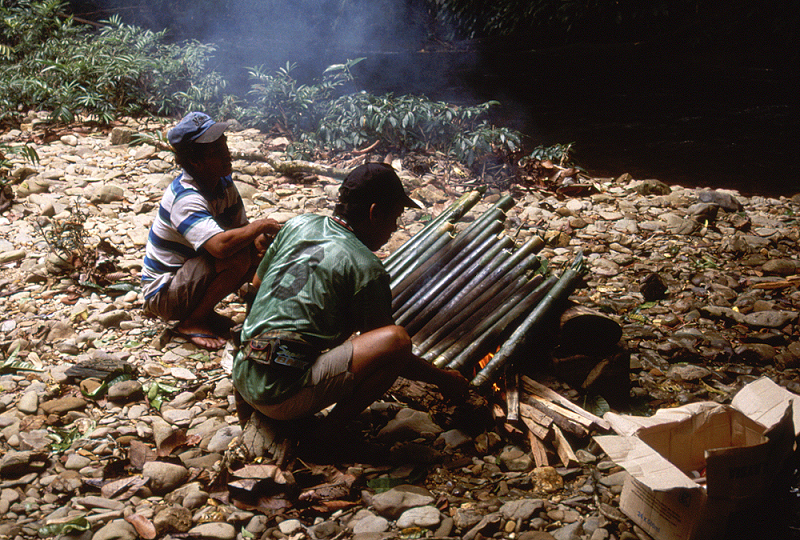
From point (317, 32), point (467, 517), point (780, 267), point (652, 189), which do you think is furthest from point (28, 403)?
point (317, 32)

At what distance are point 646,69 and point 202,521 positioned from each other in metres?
10.3

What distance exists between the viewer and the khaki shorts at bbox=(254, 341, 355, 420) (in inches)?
86.0

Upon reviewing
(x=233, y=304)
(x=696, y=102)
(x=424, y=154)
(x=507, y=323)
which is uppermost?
(x=696, y=102)

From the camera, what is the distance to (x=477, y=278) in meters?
3.21

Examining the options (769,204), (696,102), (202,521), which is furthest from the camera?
(696,102)

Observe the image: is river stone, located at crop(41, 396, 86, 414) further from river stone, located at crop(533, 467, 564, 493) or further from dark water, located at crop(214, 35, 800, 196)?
dark water, located at crop(214, 35, 800, 196)

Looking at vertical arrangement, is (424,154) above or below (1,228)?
above

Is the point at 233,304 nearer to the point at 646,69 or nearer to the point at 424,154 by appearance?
the point at 424,154

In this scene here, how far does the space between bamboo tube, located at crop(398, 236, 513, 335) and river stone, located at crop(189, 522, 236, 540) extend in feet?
4.68

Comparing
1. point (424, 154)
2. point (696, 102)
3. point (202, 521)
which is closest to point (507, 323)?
point (202, 521)

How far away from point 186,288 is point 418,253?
4.66 feet

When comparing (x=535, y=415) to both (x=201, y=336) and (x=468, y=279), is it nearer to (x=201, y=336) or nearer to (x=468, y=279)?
(x=468, y=279)

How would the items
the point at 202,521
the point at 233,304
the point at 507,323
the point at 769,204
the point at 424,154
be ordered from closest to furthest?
the point at 202,521 → the point at 507,323 → the point at 233,304 → the point at 769,204 → the point at 424,154

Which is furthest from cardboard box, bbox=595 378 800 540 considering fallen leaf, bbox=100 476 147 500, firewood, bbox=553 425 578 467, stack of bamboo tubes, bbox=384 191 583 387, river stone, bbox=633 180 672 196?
river stone, bbox=633 180 672 196
